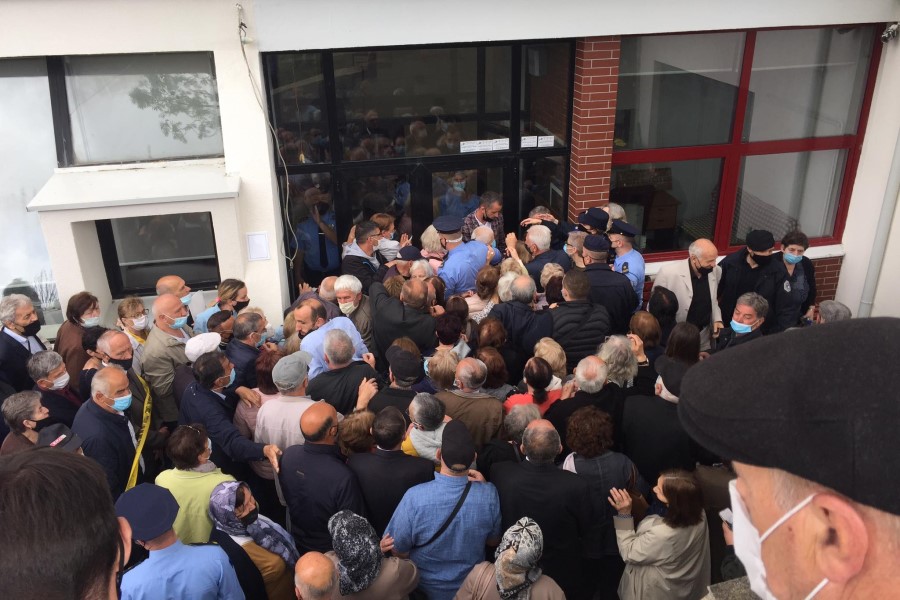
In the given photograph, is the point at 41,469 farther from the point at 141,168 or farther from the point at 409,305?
the point at 141,168

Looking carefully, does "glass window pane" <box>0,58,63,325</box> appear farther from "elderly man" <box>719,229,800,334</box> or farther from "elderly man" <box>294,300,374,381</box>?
"elderly man" <box>719,229,800,334</box>

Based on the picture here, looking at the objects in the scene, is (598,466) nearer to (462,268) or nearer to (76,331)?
(462,268)

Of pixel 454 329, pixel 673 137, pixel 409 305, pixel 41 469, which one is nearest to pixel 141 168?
pixel 409 305

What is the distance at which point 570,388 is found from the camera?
5008mm

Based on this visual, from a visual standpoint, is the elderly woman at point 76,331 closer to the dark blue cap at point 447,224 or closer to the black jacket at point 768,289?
the dark blue cap at point 447,224

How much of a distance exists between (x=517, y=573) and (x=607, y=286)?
333 centimetres

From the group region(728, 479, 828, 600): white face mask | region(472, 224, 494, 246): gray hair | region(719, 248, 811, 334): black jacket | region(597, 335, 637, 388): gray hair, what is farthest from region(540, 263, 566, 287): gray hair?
region(728, 479, 828, 600): white face mask

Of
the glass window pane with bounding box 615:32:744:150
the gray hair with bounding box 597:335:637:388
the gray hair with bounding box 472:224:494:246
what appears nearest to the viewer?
the gray hair with bounding box 597:335:637:388

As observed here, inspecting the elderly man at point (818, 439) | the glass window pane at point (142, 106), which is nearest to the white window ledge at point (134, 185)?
the glass window pane at point (142, 106)

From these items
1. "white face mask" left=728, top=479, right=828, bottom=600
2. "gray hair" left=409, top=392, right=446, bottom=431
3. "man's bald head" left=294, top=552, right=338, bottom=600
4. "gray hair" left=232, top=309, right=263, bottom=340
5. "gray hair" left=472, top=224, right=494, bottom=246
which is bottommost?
"man's bald head" left=294, top=552, right=338, bottom=600

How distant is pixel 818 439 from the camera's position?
1.08 metres

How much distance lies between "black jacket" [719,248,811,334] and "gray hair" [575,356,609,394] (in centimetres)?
261

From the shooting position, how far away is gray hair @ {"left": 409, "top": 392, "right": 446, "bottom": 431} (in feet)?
14.5

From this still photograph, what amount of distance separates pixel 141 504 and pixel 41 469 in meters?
2.22
